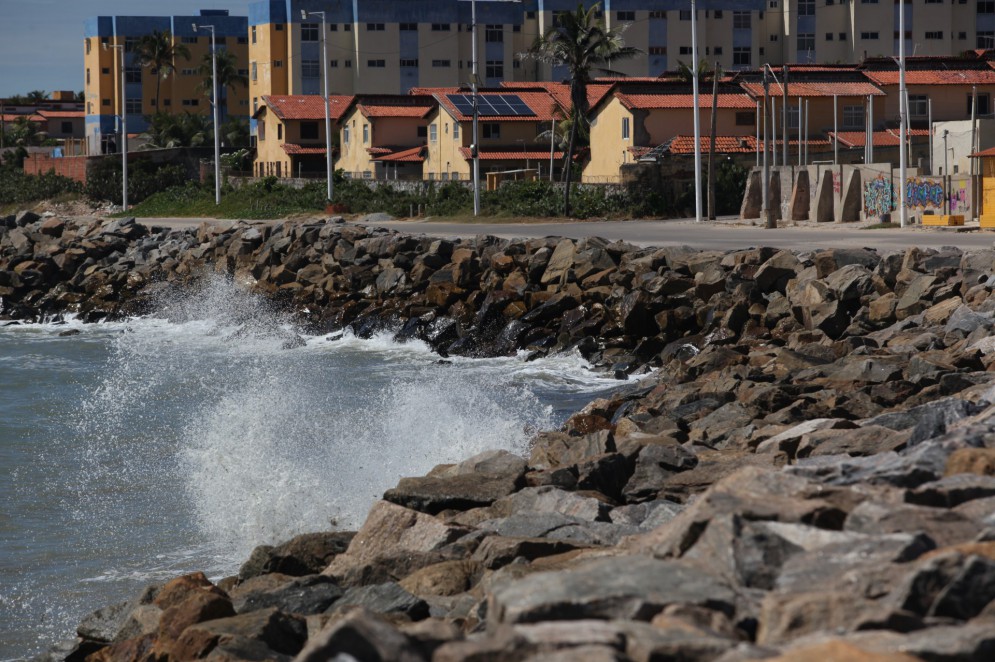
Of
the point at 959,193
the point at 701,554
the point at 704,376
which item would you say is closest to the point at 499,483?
the point at 701,554

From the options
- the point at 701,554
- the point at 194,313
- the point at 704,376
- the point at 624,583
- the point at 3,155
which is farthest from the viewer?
the point at 3,155

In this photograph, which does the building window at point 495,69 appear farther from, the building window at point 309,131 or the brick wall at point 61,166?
the brick wall at point 61,166

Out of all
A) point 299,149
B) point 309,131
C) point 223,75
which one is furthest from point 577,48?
point 223,75

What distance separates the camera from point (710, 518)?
668 centimetres

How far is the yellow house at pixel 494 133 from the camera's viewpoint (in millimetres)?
66188

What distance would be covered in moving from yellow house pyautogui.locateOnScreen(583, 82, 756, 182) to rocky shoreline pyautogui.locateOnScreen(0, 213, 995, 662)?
3490 cm

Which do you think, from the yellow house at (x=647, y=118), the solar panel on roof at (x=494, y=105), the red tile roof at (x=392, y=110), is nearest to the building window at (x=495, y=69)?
the red tile roof at (x=392, y=110)

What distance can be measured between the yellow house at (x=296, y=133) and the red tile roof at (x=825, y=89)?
24998 millimetres

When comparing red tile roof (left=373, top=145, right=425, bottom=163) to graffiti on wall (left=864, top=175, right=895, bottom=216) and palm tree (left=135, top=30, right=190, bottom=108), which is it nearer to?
graffiti on wall (left=864, top=175, right=895, bottom=216)

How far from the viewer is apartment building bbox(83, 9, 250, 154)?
116 m

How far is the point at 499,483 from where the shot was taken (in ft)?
36.8

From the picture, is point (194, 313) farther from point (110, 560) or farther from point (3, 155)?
point (3, 155)

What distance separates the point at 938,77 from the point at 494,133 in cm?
2168

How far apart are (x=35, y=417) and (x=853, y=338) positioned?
1265 centimetres
